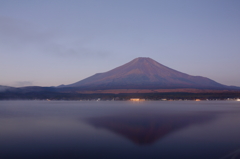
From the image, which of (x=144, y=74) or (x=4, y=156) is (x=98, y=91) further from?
(x=4, y=156)

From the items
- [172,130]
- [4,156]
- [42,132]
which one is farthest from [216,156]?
[42,132]

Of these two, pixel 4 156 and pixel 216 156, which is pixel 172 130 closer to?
pixel 216 156

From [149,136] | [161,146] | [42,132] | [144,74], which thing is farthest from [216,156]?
[144,74]

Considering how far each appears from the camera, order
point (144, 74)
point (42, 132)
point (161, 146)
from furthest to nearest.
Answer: point (144, 74) → point (42, 132) → point (161, 146)

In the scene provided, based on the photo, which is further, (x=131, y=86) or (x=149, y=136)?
(x=131, y=86)

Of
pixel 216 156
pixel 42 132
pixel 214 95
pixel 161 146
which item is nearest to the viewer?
pixel 216 156

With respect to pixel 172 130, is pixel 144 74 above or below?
above

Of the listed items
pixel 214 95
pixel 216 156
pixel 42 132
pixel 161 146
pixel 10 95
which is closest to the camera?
pixel 216 156

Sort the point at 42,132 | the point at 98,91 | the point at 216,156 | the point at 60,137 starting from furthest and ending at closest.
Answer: the point at 98,91, the point at 42,132, the point at 60,137, the point at 216,156

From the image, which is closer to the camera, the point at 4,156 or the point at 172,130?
the point at 4,156
